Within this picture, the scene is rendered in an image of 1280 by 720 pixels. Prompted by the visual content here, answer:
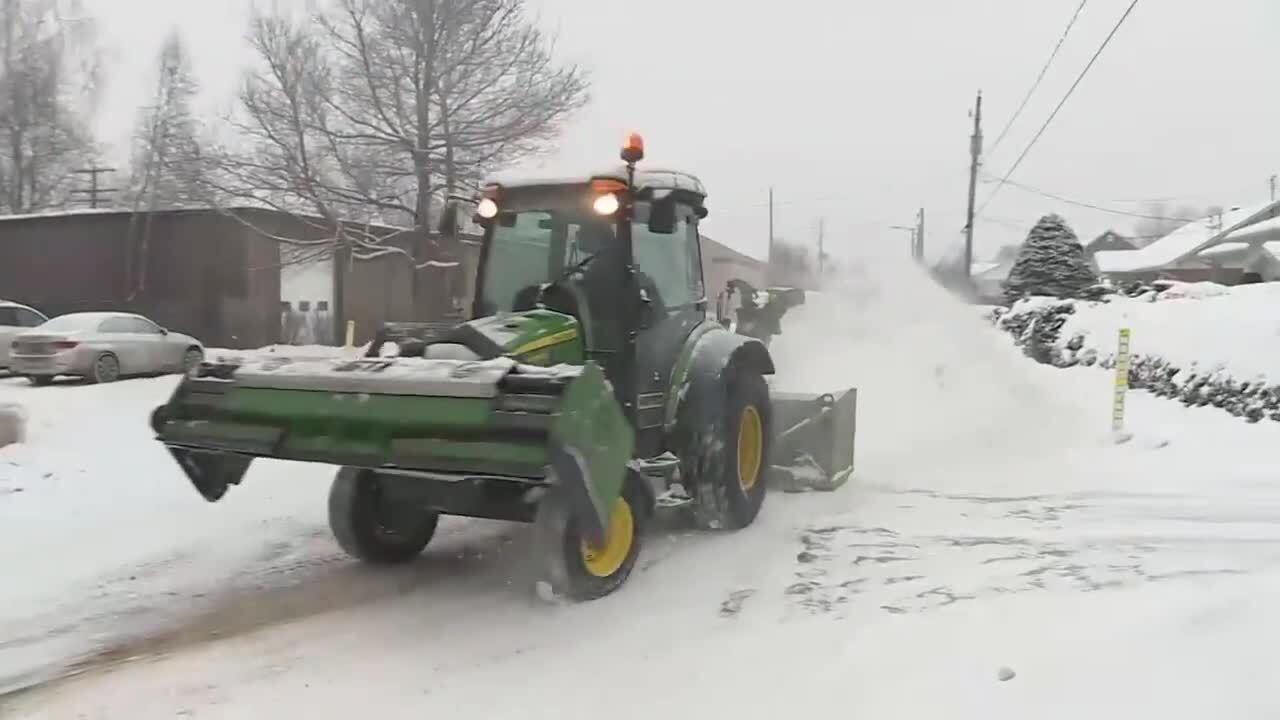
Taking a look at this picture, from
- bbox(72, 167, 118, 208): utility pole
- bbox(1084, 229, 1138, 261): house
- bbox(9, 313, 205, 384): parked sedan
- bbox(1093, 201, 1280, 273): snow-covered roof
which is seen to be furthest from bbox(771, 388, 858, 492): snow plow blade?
bbox(1084, 229, 1138, 261): house

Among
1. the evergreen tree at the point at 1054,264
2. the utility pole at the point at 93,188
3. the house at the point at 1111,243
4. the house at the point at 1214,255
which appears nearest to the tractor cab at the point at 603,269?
the evergreen tree at the point at 1054,264

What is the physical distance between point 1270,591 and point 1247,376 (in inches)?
306

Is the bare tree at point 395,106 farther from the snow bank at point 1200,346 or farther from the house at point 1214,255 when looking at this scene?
the house at point 1214,255

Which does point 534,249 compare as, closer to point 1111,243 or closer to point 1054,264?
point 1054,264

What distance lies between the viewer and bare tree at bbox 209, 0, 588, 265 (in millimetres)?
21453

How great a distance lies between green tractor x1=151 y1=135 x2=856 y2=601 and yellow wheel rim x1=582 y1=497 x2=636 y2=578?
1cm

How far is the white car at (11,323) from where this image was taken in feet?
62.4

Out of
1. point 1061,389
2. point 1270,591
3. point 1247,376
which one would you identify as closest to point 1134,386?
→ point 1061,389

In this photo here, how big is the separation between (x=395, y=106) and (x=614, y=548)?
1754 centimetres

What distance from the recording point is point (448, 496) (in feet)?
19.4

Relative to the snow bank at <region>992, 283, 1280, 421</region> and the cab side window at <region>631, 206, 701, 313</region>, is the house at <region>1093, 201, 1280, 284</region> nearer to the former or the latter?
the snow bank at <region>992, 283, 1280, 421</region>

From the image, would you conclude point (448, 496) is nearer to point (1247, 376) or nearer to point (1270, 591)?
point (1270, 591)

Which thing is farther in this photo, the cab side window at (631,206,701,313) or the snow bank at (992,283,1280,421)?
the snow bank at (992,283,1280,421)

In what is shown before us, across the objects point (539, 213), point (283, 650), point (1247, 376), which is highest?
point (539, 213)
